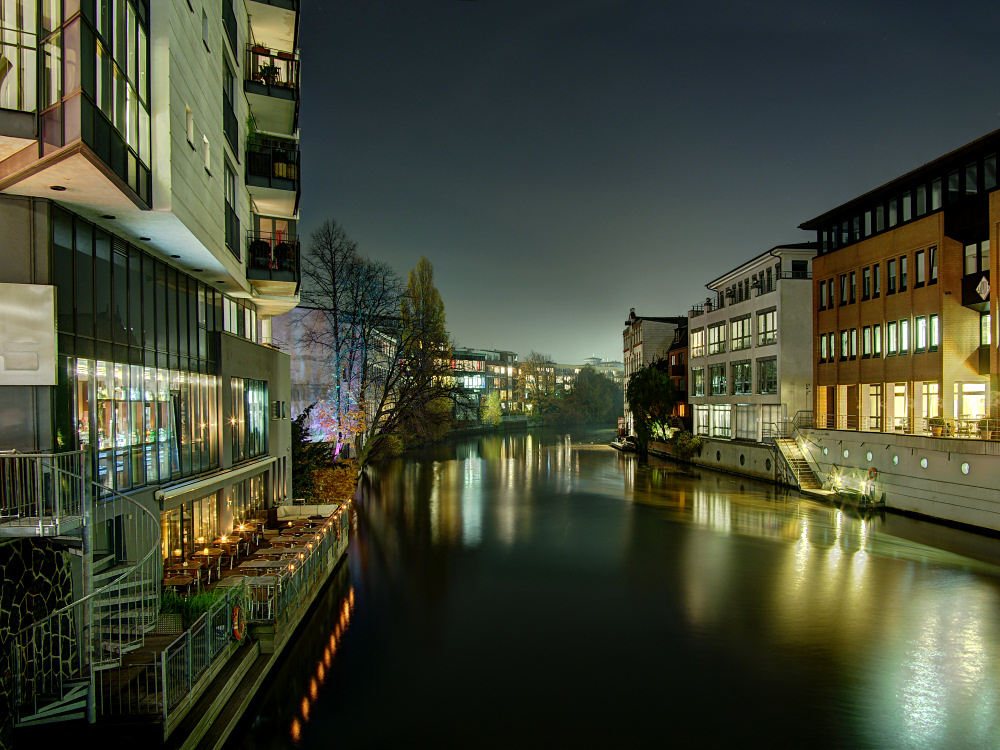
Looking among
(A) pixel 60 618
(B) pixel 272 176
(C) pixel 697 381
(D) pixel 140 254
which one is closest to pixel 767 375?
(C) pixel 697 381

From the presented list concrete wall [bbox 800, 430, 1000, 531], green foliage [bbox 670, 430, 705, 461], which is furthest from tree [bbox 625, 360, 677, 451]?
Result: concrete wall [bbox 800, 430, 1000, 531]

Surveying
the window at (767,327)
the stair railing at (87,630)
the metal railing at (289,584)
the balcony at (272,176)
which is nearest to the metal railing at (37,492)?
the stair railing at (87,630)

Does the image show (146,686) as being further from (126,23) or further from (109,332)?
(126,23)

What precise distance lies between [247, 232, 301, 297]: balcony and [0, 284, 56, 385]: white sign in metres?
12.6

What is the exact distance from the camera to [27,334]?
32.0 feet

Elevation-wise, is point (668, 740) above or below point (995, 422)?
below

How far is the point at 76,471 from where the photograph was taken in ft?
33.7

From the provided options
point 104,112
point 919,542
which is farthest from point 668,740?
point 919,542

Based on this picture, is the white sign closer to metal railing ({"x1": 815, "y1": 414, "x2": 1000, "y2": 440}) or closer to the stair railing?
the stair railing

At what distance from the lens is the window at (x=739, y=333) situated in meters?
47.7

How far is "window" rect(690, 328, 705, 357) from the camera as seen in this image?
184 feet

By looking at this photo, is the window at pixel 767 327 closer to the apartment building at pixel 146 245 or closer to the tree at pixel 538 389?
the apartment building at pixel 146 245

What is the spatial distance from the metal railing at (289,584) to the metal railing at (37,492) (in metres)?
4.64

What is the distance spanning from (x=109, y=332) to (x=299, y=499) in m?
17.1
